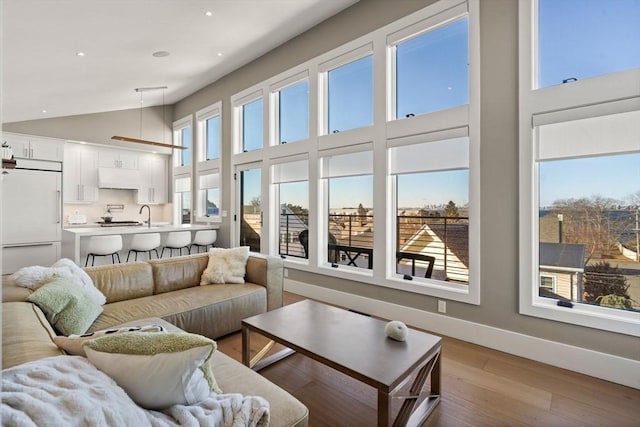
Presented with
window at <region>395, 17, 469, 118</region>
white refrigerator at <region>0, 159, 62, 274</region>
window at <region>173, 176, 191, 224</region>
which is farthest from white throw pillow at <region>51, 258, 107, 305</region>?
window at <region>173, 176, 191, 224</region>

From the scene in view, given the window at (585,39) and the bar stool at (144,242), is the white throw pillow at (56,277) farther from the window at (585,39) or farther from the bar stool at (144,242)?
the window at (585,39)

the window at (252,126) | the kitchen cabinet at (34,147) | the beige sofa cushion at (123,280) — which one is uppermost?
the window at (252,126)

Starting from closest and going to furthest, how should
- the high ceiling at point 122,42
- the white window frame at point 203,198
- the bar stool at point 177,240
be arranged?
the high ceiling at point 122,42 < the bar stool at point 177,240 < the white window frame at point 203,198

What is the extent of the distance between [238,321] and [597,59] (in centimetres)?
374

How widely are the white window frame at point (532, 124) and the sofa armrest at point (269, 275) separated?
2320 millimetres

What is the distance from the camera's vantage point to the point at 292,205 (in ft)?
16.7

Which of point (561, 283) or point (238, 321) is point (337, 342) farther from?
point (561, 283)

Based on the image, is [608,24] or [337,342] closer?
[337,342]

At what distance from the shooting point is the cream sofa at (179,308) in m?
1.42

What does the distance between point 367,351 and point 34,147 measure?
686 centimetres

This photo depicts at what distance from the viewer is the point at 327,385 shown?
7.57 feet

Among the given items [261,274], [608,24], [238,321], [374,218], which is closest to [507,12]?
[608,24]

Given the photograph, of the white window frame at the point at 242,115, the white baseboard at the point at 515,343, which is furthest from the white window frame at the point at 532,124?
the white window frame at the point at 242,115

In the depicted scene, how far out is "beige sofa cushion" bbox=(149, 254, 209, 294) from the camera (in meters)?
3.19
